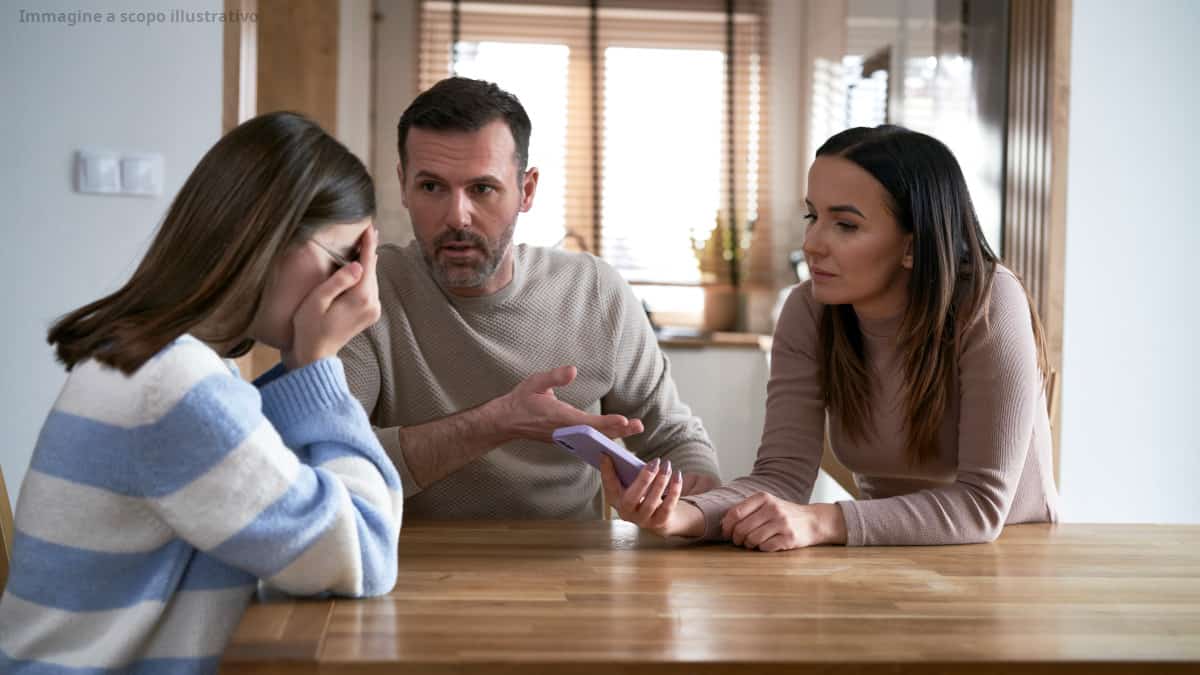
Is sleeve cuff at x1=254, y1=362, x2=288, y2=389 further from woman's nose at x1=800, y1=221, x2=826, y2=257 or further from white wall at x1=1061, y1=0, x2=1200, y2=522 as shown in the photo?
white wall at x1=1061, y1=0, x2=1200, y2=522

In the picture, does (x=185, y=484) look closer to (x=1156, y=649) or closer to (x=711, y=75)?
(x=1156, y=649)

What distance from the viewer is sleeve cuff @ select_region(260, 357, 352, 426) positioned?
1151mm

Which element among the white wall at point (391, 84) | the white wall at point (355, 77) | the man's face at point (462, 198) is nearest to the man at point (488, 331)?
the man's face at point (462, 198)

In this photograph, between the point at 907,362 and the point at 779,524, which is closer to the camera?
the point at 779,524

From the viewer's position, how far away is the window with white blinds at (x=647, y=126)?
5465 mm

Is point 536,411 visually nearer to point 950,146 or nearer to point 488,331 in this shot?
point 488,331

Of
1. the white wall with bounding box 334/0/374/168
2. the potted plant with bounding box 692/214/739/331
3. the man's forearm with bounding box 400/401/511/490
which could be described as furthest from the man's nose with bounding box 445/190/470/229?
the potted plant with bounding box 692/214/739/331

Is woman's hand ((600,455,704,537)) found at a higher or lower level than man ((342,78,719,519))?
lower

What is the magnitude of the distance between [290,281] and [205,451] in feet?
0.84

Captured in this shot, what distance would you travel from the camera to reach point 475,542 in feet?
4.72

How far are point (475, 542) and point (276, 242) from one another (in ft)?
1.57

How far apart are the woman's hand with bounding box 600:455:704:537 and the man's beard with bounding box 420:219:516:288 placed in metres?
0.56

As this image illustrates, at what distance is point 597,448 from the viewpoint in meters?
1.41

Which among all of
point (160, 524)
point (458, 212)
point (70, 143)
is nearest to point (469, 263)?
point (458, 212)
